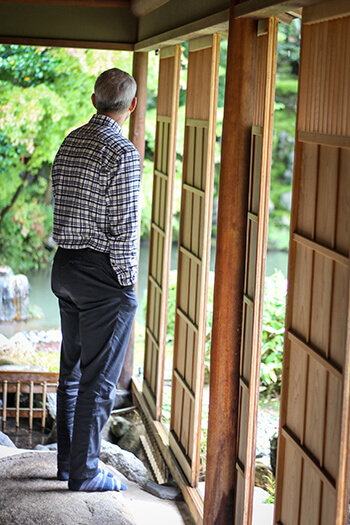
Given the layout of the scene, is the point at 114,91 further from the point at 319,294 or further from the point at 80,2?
the point at 80,2

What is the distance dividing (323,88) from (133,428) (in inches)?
136

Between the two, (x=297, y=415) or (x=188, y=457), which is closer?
(x=297, y=415)

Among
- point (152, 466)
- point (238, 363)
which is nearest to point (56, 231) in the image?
point (238, 363)

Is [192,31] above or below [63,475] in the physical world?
above

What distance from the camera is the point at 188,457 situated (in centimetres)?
379

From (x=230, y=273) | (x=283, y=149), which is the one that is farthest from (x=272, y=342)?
(x=283, y=149)

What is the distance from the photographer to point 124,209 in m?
2.85

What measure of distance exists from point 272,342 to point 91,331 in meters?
4.02

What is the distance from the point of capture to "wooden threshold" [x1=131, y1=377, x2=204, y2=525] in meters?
3.45

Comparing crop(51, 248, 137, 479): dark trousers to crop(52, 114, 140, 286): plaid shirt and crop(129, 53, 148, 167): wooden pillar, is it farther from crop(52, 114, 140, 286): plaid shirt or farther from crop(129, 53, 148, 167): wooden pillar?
crop(129, 53, 148, 167): wooden pillar

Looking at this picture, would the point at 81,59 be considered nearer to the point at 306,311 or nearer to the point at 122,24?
the point at 122,24

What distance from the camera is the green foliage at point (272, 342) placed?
21.9ft

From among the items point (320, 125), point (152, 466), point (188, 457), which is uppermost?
point (320, 125)

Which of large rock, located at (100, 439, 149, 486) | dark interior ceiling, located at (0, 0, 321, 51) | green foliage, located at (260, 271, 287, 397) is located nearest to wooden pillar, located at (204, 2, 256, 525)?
large rock, located at (100, 439, 149, 486)
